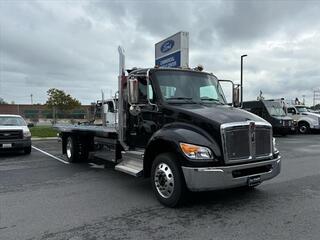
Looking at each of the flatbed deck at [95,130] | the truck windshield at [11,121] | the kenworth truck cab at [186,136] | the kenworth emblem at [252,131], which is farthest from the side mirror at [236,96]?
the truck windshield at [11,121]

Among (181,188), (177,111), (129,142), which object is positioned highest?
(177,111)

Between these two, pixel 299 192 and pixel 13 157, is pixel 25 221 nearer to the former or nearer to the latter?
pixel 299 192

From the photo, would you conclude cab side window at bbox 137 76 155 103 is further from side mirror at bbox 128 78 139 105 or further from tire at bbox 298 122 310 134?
tire at bbox 298 122 310 134

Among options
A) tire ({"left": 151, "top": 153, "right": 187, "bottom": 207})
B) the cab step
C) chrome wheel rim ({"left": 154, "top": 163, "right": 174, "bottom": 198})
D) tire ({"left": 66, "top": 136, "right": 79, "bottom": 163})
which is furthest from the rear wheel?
chrome wheel rim ({"left": 154, "top": 163, "right": 174, "bottom": 198})

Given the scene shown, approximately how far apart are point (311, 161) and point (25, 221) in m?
9.13

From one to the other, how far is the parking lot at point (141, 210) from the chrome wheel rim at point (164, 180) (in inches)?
11.2

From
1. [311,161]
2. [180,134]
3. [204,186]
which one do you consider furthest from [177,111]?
[311,161]

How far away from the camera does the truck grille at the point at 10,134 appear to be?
1310 centimetres

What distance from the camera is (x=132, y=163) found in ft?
24.1

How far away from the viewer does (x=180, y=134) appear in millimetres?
5891

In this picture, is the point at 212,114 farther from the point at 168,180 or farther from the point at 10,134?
the point at 10,134

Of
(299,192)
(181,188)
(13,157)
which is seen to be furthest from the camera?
(13,157)

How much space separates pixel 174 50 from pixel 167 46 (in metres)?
Answer: 0.94

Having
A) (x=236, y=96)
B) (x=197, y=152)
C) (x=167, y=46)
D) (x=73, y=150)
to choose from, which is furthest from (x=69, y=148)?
(x=167, y=46)
